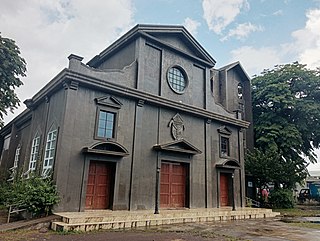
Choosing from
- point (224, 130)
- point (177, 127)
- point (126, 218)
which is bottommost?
point (126, 218)

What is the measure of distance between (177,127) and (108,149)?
4529 mm

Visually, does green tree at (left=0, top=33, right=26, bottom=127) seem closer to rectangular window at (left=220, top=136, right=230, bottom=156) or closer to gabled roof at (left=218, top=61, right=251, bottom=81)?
rectangular window at (left=220, top=136, right=230, bottom=156)

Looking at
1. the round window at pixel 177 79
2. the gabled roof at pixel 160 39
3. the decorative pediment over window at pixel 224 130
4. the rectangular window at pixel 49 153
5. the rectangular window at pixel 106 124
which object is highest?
the gabled roof at pixel 160 39

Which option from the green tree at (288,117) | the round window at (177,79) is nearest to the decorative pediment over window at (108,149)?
the round window at (177,79)

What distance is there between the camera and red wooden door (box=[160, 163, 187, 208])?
562 inches

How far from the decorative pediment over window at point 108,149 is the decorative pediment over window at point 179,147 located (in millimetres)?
1978

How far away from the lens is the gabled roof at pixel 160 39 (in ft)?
48.5

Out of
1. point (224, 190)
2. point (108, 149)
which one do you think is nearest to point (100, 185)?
point (108, 149)

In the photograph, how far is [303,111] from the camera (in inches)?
984

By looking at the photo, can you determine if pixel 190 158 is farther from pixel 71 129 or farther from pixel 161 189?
pixel 71 129

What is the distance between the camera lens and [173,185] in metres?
14.8

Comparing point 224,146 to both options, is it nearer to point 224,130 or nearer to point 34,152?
point 224,130

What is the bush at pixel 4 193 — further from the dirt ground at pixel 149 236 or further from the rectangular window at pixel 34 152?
the dirt ground at pixel 149 236

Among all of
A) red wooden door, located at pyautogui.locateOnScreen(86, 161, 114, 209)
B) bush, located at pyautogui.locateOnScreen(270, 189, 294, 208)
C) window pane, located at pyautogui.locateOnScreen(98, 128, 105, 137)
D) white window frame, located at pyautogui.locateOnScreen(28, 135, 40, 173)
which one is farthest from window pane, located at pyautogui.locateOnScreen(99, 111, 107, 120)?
bush, located at pyautogui.locateOnScreen(270, 189, 294, 208)
